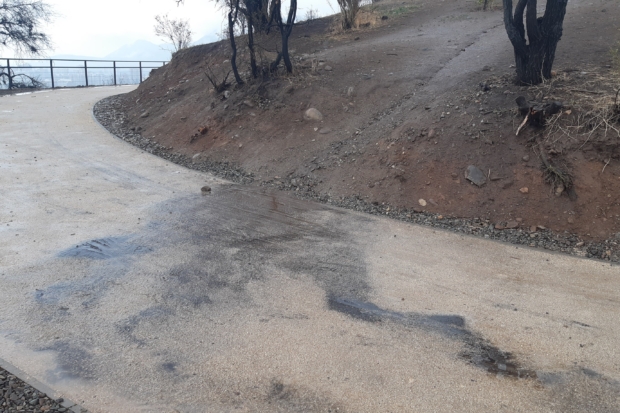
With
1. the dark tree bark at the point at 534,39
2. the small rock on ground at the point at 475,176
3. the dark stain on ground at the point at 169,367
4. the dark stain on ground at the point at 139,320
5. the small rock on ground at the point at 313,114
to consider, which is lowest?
the dark stain on ground at the point at 169,367

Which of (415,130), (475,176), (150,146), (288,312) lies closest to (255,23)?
(150,146)

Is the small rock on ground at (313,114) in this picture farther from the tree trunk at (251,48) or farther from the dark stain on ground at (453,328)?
the dark stain on ground at (453,328)

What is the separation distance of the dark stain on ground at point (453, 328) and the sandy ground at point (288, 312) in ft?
0.06

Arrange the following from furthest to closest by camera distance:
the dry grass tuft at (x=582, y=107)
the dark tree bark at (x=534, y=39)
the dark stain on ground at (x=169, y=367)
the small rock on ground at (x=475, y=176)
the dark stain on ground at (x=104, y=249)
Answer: the dark tree bark at (x=534, y=39) < the small rock on ground at (x=475, y=176) < the dry grass tuft at (x=582, y=107) < the dark stain on ground at (x=104, y=249) < the dark stain on ground at (x=169, y=367)

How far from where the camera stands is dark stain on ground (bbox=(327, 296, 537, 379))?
4.19 metres

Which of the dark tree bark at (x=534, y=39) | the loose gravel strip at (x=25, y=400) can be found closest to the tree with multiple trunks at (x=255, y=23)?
the dark tree bark at (x=534, y=39)

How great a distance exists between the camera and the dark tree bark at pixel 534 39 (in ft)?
29.8

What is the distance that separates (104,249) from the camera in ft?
21.3

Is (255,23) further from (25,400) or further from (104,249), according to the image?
(25,400)

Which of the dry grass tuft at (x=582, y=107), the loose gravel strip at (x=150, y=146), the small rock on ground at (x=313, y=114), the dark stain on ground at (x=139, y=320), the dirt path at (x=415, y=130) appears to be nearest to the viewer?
the dark stain on ground at (x=139, y=320)

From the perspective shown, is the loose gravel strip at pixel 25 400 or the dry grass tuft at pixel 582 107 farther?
the dry grass tuft at pixel 582 107

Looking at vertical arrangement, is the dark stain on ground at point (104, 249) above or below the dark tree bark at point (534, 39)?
below

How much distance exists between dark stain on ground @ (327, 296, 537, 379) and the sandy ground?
2cm

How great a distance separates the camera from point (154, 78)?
681 inches
